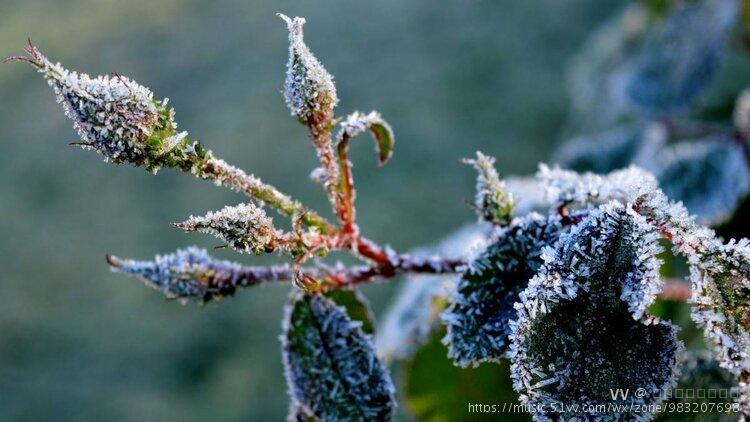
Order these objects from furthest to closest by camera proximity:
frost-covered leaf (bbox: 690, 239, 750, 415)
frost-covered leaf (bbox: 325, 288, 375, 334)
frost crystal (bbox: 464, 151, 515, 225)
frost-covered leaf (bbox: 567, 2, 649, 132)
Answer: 1. frost-covered leaf (bbox: 567, 2, 649, 132)
2. frost-covered leaf (bbox: 325, 288, 375, 334)
3. frost crystal (bbox: 464, 151, 515, 225)
4. frost-covered leaf (bbox: 690, 239, 750, 415)

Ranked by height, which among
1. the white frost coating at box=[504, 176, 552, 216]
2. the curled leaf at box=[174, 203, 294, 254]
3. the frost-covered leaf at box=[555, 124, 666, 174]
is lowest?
the curled leaf at box=[174, 203, 294, 254]

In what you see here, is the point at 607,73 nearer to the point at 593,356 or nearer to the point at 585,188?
the point at 585,188

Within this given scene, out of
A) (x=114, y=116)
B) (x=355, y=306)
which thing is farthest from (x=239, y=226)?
(x=355, y=306)

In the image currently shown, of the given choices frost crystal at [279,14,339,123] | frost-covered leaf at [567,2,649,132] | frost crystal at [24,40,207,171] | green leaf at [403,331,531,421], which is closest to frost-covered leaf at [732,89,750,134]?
frost-covered leaf at [567,2,649,132]

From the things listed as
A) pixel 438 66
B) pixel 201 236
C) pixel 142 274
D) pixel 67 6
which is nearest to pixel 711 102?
pixel 438 66

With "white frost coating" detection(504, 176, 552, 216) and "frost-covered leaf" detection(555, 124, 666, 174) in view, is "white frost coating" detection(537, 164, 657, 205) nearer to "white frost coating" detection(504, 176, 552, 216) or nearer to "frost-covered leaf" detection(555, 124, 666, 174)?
"white frost coating" detection(504, 176, 552, 216)

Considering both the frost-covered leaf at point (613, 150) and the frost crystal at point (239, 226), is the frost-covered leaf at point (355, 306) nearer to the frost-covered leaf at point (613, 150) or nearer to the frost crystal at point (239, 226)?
the frost crystal at point (239, 226)
